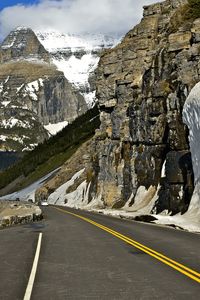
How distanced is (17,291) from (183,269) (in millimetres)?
4189

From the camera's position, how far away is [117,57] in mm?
76812

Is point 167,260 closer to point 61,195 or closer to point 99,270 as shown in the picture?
point 99,270

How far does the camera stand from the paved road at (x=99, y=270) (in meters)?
9.27

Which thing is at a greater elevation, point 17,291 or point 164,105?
point 164,105

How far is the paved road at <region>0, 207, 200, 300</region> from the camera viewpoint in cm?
927

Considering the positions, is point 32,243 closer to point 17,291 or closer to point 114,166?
point 17,291

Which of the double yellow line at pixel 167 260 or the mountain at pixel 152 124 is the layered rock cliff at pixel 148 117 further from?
the double yellow line at pixel 167 260

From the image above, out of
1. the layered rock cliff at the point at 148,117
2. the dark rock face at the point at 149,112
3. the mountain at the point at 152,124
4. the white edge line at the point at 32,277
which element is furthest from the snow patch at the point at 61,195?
the white edge line at the point at 32,277

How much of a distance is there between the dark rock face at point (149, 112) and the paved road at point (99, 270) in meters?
16.7

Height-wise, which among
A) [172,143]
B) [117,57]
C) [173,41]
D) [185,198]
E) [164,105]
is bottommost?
[185,198]

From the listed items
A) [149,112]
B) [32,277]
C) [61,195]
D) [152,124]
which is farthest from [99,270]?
[61,195]

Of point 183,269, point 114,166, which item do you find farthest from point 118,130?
point 183,269

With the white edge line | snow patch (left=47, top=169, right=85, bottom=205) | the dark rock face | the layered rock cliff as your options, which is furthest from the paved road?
snow patch (left=47, top=169, right=85, bottom=205)

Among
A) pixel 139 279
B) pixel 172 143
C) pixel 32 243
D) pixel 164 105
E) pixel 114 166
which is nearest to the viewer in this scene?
pixel 139 279
